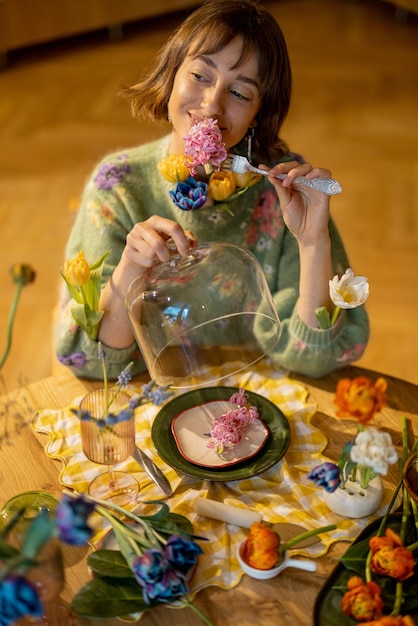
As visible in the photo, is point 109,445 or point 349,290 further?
point 349,290

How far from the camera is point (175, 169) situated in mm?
1309

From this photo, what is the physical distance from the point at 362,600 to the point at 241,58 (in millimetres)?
890

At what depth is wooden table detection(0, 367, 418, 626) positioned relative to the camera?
99cm

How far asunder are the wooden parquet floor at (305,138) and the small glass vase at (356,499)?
1354 millimetres

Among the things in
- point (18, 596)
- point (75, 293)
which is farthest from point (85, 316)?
point (18, 596)

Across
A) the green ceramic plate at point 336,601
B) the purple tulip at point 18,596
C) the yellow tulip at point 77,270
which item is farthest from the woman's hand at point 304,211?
the purple tulip at point 18,596

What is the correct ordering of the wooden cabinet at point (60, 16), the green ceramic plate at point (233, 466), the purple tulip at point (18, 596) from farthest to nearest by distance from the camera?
the wooden cabinet at point (60, 16)
the green ceramic plate at point (233, 466)
the purple tulip at point (18, 596)

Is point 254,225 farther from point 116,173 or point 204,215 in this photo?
point 116,173

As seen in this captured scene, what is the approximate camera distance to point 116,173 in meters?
1.55

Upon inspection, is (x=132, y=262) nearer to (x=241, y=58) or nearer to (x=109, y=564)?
(x=241, y=58)

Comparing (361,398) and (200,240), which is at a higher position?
(361,398)

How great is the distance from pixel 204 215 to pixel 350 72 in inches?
132

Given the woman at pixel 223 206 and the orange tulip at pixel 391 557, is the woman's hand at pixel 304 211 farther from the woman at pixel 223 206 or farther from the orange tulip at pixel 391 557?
the orange tulip at pixel 391 557

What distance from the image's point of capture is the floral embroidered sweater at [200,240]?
141 cm
